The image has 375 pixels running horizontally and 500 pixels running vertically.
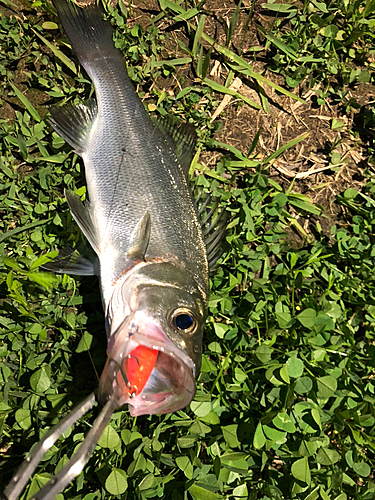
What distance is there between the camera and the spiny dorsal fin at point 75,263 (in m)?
2.92

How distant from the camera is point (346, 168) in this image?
380 centimetres

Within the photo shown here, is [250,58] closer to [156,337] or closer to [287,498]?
[156,337]

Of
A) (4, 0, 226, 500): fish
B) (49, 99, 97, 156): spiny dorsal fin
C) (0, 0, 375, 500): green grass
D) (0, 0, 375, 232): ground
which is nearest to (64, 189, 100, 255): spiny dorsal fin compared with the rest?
(4, 0, 226, 500): fish

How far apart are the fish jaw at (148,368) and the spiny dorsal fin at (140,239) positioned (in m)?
0.44

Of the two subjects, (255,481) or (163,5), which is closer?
(255,481)

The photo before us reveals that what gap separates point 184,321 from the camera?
2377 millimetres

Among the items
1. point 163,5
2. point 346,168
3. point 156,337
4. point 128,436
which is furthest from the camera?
point 346,168

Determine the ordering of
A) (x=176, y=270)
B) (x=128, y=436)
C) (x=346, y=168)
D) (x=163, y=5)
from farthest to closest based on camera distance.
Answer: (x=346, y=168), (x=163, y=5), (x=128, y=436), (x=176, y=270)

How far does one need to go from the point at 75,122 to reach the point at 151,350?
6.25 ft

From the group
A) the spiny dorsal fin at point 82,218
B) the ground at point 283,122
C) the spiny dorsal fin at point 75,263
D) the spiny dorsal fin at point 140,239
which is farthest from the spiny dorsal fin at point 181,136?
the spiny dorsal fin at point 75,263

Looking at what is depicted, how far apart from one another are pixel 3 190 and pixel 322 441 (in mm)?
3102

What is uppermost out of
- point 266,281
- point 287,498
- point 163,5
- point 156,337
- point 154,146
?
point 163,5

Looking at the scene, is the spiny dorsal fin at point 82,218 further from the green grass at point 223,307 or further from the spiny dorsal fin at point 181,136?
the spiny dorsal fin at point 181,136

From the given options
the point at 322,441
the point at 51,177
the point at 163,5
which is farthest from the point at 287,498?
the point at 163,5
